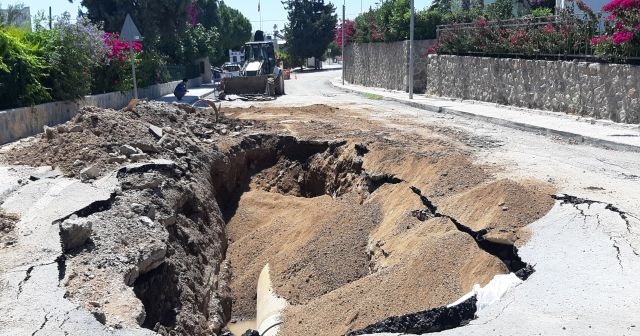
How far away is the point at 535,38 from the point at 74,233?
17.2m

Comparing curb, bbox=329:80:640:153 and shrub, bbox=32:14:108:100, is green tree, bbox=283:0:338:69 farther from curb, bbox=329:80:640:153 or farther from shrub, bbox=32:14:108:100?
shrub, bbox=32:14:108:100

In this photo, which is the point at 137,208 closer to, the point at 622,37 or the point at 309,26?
the point at 622,37

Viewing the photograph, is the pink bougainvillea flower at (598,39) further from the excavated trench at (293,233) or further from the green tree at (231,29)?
the green tree at (231,29)

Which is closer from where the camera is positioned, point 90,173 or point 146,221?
point 146,221

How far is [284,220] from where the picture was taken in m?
12.4

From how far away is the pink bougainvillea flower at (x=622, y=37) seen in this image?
15.8 metres

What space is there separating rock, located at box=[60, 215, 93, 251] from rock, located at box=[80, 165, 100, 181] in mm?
2541

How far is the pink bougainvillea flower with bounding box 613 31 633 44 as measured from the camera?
51.9ft

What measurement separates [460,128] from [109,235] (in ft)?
33.4

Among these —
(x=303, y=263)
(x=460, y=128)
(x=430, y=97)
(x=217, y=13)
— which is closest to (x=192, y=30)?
(x=217, y=13)

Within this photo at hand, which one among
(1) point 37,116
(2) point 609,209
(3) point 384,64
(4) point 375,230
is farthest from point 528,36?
(3) point 384,64

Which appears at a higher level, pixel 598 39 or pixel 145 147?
pixel 598 39

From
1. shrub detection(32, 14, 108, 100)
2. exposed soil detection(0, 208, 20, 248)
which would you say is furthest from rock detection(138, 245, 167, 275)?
shrub detection(32, 14, 108, 100)

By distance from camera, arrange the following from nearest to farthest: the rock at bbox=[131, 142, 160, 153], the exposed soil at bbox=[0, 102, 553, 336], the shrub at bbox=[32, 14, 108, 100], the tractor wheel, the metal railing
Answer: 1. the exposed soil at bbox=[0, 102, 553, 336]
2. the rock at bbox=[131, 142, 160, 153]
3. the shrub at bbox=[32, 14, 108, 100]
4. the metal railing
5. the tractor wheel
